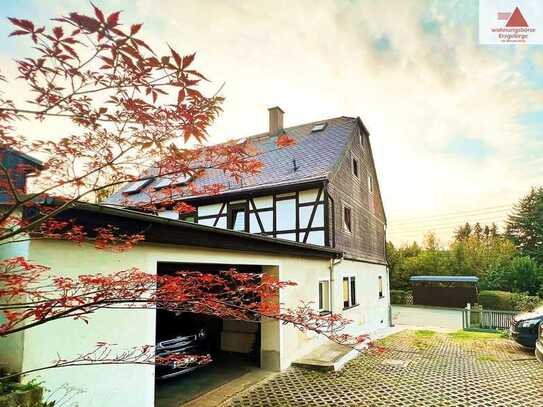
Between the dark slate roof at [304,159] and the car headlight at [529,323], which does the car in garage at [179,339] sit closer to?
the dark slate roof at [304,159]

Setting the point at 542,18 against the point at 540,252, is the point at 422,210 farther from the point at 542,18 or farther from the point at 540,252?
the point at 542,18

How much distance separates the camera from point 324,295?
10.6 m

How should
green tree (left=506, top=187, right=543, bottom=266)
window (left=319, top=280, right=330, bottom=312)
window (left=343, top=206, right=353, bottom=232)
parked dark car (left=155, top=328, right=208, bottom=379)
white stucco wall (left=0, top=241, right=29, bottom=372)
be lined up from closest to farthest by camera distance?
white stucco wall (left=0, top=241, right=29, bottom=372)
parked dark car (left=155, top=328, right=208, bottom=379)
window (left=319, top=280, right=330, bottom=312)
window (left=343, top=206, right=353, bottom=232)
green tree (left=506, top=187, right=543, bottom=266)

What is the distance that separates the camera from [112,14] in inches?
66.3

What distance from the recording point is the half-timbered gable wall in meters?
12.1

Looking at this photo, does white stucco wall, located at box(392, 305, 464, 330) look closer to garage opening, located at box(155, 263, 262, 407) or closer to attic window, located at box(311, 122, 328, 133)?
attic window, located at box(311, 122, 328, 133)

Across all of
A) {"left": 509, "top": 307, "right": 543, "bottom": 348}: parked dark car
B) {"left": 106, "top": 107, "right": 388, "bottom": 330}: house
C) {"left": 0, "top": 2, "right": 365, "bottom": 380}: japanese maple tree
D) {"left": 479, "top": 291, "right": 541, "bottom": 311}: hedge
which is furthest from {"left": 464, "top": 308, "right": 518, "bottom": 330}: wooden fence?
{"left": 0, "top": 2, "right": 365, "bottom": 380}: japanese maple tree

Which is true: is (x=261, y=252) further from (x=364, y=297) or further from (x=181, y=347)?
(x=364, y=297)

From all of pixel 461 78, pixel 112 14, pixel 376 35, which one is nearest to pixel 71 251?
pixel 112 14

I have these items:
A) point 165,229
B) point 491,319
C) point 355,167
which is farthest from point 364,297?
point 165,229

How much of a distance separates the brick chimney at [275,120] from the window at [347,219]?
572 cm

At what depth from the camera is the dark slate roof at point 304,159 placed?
469 inches

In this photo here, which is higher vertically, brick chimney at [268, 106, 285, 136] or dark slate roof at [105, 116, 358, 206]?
brick chimney at [268, 106, 285, 136]

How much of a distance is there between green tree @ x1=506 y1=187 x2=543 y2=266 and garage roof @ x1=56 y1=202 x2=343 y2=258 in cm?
4755
